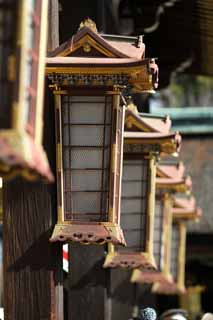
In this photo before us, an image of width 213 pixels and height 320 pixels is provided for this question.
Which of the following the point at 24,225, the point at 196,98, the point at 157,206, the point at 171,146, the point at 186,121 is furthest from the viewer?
the point at 196,98

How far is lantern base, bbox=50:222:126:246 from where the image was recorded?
609cm

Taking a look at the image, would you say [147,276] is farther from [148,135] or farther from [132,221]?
[148,135]

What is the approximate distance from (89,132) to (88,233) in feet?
1.74

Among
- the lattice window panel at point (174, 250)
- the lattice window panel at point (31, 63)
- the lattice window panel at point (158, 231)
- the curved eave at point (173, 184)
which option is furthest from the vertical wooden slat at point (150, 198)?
the lattice window panel at point (174, 250)

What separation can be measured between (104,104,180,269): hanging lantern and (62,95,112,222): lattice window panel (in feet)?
5.08

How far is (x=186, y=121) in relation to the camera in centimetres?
2097

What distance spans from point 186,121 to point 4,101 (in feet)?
56.2

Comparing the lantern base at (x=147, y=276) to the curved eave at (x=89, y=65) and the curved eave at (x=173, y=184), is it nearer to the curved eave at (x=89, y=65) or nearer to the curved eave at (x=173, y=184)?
the curved eave at (x=173, y=184)

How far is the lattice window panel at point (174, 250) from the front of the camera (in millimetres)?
14156

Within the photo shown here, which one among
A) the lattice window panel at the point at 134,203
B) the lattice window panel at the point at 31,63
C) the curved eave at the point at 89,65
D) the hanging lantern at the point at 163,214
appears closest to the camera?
the lattice window panel at the point at 31,63

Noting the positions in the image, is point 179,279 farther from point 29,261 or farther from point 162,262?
point 29,261

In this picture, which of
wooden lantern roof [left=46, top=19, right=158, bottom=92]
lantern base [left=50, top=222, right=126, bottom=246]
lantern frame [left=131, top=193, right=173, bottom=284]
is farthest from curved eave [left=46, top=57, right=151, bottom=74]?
lantern frame [left=131, top=193, right=173, bottom=284]

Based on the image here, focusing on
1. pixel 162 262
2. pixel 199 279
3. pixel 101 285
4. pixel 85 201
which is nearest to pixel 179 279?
pixel 162 262

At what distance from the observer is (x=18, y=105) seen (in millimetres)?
3883
